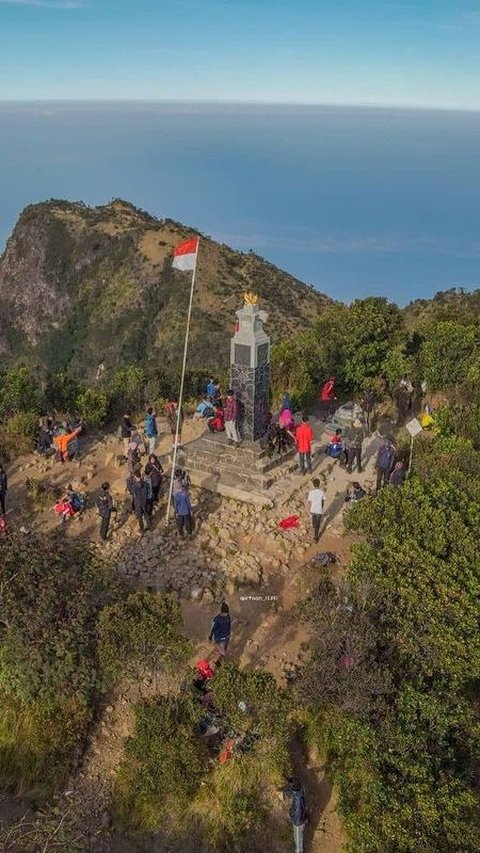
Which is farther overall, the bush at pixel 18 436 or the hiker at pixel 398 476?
the bush at pixel 18 436

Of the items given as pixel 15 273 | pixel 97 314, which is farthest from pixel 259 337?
pixel 15 273

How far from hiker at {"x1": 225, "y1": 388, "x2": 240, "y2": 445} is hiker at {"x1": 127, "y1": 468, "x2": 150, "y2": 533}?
2872mm

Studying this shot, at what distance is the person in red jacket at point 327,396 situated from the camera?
18031 mm

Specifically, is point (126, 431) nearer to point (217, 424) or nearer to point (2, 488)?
point (217, 424)

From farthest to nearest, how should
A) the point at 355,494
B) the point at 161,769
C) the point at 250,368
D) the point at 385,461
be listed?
the point at 250,368
the point at 385,461
the point at 355,494
the point at 161,769

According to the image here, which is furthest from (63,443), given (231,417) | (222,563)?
(222,563)

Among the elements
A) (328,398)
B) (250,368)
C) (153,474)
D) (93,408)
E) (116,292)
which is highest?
(250,368)

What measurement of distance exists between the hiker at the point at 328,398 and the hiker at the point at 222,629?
383 inches

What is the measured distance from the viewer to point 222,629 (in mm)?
9133

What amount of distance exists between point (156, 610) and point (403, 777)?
3745mm

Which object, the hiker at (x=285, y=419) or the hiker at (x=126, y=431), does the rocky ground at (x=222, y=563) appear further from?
the hiker at (x=285, y=419)

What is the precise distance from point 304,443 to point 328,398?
16.2ft

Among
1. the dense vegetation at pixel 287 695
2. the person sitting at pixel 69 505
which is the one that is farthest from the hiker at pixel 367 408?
the person sitting at pixel 69 505

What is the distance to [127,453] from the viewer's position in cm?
1512
